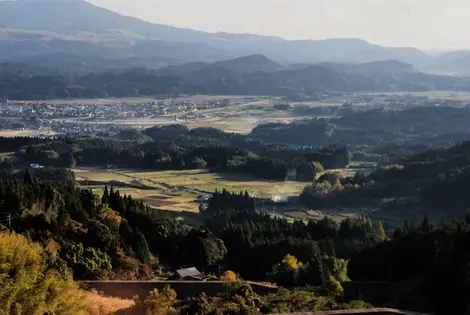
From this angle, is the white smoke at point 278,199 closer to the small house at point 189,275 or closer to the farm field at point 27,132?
the small house at point 189,275

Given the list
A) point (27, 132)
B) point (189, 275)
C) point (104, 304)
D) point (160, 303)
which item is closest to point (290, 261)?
point (189, 275)

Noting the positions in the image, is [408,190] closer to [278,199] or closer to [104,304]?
[278,199]

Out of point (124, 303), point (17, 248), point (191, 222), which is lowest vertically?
point (191, 222)

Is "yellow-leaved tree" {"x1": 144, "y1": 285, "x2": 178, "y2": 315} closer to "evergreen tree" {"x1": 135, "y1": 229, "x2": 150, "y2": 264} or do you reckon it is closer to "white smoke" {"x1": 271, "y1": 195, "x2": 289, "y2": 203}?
"evergreen tree" {"x1": 135, "y1": 229, "x2": 150, "y2": 264}

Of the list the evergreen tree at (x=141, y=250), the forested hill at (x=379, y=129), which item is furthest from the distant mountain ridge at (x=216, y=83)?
the evergreen tree at (x=141, y=250)

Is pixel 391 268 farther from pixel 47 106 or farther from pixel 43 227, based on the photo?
pixel 47 106

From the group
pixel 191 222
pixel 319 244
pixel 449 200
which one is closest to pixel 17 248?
pixel 319 244

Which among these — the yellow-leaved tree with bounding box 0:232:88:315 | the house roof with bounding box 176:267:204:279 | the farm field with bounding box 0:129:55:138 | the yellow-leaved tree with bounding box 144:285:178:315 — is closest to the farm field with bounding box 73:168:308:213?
the house roof with bounding box 176:267:204:279
